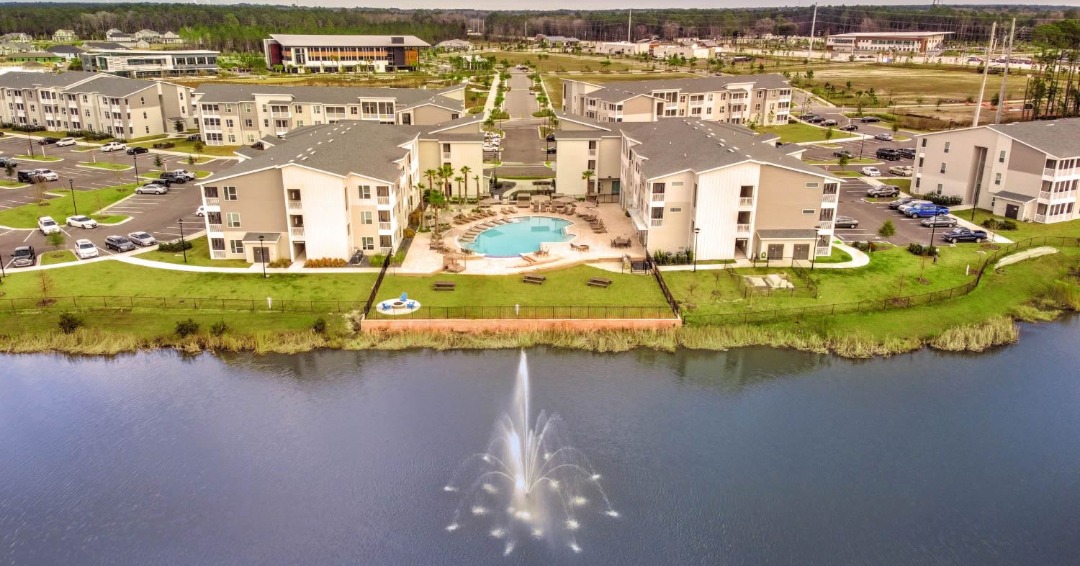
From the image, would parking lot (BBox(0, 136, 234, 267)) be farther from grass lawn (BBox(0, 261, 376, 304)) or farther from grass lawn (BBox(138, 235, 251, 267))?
grass lawn (BBox(0, 261, 376, 304))

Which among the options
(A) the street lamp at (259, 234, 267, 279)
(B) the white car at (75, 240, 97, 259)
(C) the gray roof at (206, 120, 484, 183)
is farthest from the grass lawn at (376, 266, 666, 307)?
(B) the white car at (75, 240, 97, 259)

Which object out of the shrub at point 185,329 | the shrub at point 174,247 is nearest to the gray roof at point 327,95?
the shrub at point 174,247

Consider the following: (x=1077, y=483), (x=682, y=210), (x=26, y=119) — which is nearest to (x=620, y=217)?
(x=682, y=210)

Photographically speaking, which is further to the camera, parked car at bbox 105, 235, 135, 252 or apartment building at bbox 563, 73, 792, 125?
apartment building at bbox 563, 73, 792, 125

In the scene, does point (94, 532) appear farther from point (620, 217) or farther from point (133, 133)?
point (133, 133)

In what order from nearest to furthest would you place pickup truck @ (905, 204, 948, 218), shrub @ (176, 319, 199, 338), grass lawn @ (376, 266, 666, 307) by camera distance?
1. shrub @ (176, 319, 199, 338)
2. grass lawn @ (376, 266, 666, 307)
3. pickup truck @ (905, 204, 948, 218)

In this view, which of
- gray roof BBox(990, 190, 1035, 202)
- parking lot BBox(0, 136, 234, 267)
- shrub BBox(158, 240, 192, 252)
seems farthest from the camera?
gray roof BBox(990, 190, 1035, 202)
